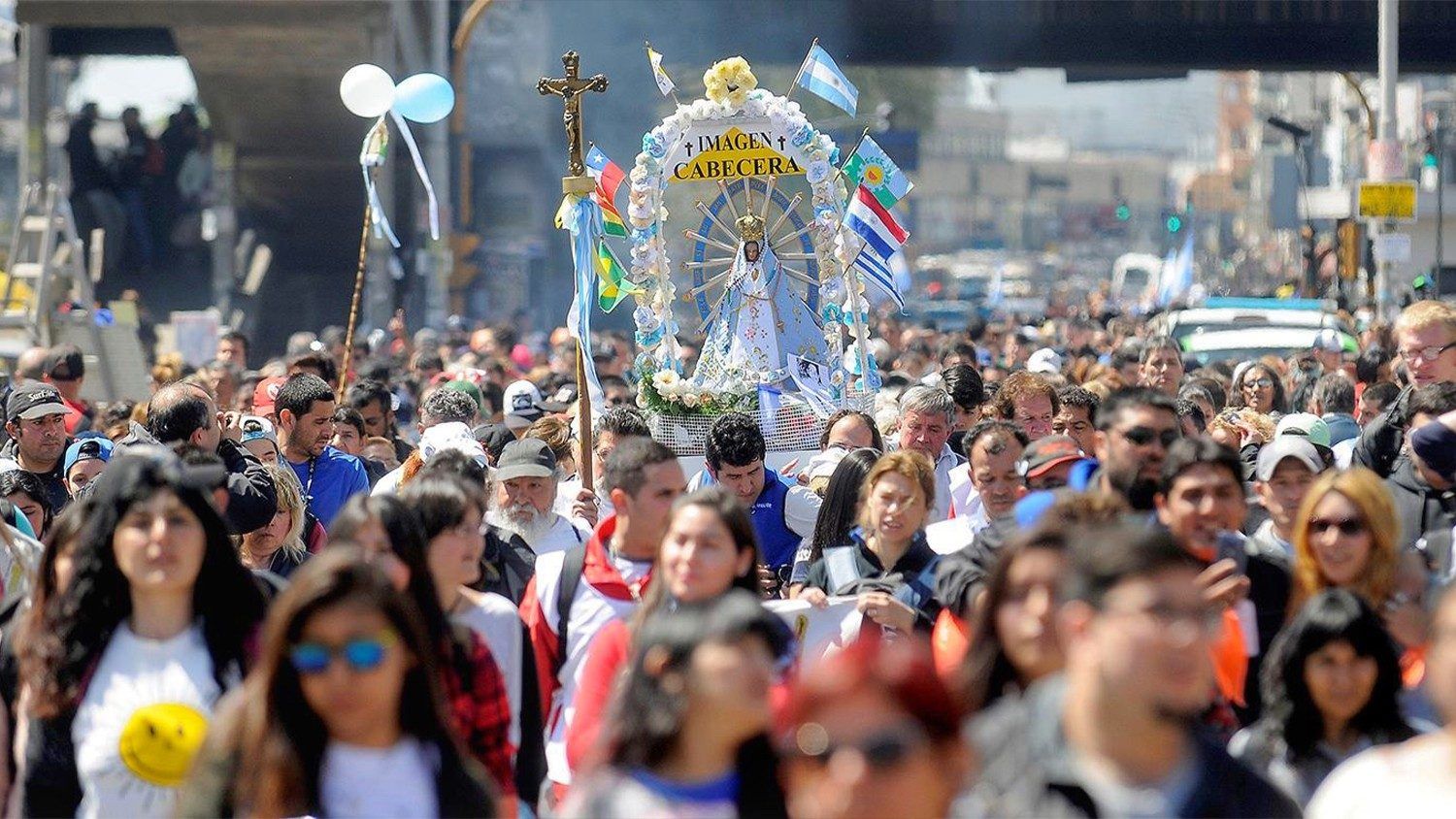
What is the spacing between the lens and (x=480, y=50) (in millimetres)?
49031

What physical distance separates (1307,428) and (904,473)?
10.5ft

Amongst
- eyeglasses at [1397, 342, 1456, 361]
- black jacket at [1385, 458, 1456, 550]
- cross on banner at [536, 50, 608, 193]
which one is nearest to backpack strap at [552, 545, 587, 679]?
black jacket at [1385, 458, 1456, 550]

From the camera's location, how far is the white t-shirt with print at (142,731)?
533 cm

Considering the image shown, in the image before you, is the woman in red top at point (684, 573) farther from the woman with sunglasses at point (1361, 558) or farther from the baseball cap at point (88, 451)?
the baseball cap at point (88, 451)

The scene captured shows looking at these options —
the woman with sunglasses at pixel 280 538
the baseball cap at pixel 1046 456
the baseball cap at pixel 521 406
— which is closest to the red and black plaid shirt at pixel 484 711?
the baseball cap at pixel 1046 456

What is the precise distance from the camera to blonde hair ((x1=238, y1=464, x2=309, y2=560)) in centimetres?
846

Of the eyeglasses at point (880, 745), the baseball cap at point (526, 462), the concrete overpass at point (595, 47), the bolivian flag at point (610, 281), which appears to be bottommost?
the eyeglasses at point (880, 745)

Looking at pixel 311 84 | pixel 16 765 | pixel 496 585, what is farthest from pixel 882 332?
pixel 16 765

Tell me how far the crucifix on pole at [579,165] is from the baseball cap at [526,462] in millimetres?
1895

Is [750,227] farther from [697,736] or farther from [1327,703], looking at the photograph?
Result: [697,736]

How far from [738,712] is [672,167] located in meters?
9.63

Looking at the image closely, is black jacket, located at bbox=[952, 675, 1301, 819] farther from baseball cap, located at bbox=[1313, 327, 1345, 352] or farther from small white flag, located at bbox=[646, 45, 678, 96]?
baseball cap, located at bbox=[1313, 327, 1345, 352]

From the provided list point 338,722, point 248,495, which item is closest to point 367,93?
point 248,495

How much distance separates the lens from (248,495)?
26.3ft
